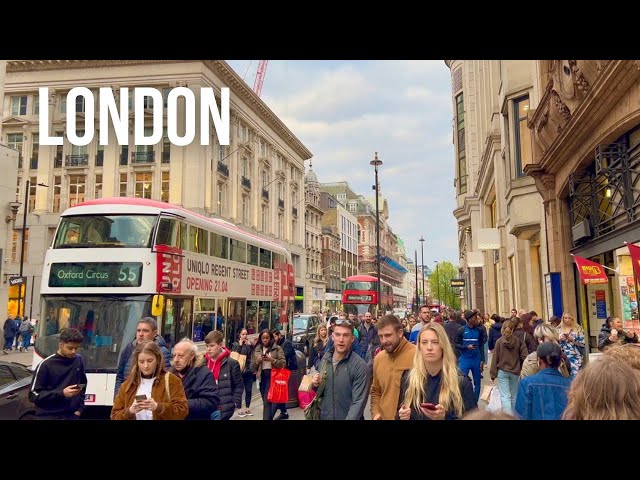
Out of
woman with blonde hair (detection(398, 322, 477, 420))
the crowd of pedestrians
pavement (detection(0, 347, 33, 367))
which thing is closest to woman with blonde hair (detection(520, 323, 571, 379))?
the crowd of pedestrians

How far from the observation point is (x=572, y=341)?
28.5ft

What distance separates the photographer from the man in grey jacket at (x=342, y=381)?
486 cm

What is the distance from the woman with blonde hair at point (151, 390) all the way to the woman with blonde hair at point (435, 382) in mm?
1694

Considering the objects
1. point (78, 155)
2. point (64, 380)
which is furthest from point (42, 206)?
point (64, 380)

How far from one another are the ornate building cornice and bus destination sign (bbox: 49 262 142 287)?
33.8 m

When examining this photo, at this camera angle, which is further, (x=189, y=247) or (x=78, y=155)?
(x=78, y=155)

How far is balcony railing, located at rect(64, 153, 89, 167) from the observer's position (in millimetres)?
44219

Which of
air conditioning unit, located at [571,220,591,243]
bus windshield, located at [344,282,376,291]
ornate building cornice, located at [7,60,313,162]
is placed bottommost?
bus windshield, located at [344,282,376,291]

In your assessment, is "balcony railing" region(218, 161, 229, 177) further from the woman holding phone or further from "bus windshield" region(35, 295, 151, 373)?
the woman holding phone

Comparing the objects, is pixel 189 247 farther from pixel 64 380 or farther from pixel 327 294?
pixel 327 294

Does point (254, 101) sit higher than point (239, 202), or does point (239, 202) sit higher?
point (254, 101)

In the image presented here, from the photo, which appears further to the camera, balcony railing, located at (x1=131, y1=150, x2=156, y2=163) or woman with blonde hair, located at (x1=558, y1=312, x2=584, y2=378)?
balcony railing, located at (x1=131, y1=150, x2=156, y2=163)
